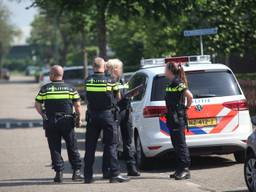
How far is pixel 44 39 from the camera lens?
104m

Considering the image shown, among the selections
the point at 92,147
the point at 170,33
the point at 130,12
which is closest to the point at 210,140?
the point at 92,147

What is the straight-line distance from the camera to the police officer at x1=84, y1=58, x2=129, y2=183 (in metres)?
10.7

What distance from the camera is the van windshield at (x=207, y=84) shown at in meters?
11.9

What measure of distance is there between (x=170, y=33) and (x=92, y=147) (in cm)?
1561

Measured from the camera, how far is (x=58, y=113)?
36.0 feet

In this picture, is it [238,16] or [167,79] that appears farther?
[238,16]

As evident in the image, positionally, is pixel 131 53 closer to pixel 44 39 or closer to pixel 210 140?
pixel 210 140

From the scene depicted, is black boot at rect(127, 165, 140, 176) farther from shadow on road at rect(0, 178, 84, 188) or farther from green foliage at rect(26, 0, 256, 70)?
green foliage at rect(26, 0, 256, 70)

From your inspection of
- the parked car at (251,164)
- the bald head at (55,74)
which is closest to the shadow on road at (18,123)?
the bald head at (55,74)

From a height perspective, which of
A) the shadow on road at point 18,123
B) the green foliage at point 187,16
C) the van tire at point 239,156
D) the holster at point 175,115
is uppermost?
the green foliage at point 187,16

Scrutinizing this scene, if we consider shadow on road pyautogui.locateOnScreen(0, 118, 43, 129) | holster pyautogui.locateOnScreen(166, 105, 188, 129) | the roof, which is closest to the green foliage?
shadow on road pyautogui.locateOnScreen(0, 118, 43, 129)

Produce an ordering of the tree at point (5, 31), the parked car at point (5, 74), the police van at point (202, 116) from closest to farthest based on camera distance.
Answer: the police van at point (202, 116) → the parked car at point (5, 74) → the tree at point (5, 31)

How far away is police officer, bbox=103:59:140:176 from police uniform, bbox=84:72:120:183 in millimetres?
355

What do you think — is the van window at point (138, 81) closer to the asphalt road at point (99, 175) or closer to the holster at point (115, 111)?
the asphalt road at point (99, 175)
